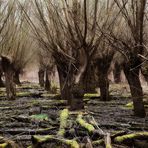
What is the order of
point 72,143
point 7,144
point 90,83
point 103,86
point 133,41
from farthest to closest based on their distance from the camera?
point 90,83 → point 103,86 → point 133,41 → point 7,144 → point 72,143

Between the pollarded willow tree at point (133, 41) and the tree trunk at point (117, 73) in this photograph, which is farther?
the tree trunk at point (117, 73)

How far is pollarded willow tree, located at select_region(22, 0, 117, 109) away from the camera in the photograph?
422 inches

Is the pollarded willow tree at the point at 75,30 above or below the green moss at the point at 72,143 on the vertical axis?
above

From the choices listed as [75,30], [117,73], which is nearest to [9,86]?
[75,30]

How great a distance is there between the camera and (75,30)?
10.8m

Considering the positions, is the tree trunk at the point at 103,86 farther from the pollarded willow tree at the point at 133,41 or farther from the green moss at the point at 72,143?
the green moss at the point at 72,143

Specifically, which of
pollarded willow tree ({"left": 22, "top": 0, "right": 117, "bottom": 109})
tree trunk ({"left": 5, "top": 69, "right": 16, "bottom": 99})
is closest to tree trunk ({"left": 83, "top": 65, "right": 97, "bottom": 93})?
tree trunk ({"left": 5, "top": 69, "right": 16, "bottom": 99})

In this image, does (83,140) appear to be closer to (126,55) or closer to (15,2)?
(126,55)

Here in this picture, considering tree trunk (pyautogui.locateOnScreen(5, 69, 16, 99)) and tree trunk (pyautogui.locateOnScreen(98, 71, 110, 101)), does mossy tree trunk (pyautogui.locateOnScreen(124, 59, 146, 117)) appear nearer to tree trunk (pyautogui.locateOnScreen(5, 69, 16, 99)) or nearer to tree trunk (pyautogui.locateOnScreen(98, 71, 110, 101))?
tree trunk (pyautogui.locateOnScreen(98, 71, 110, 101))

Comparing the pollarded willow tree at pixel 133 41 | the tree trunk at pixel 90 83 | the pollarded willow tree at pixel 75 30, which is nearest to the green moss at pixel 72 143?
the pollarded willow tree at pixel 133 41

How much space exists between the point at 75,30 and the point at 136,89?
2408 millimetres

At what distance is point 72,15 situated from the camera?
1070cm

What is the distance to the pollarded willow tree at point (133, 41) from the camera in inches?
346

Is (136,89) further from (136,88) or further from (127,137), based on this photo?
(127,137)
